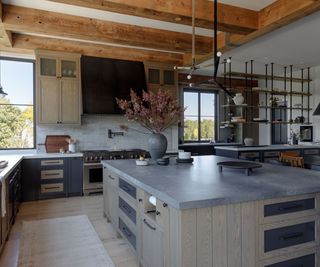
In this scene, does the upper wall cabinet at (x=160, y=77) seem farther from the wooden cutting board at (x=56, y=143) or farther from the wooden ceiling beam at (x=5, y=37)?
the wooden ceiling beam at (x=5, y=37)

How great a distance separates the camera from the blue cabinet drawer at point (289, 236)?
1.75 m

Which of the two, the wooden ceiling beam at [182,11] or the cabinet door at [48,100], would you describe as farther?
the cabinet door at [48,100]

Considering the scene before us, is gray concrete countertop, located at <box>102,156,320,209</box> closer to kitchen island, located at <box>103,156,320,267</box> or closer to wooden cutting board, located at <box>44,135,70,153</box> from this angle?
kitchen island, located at <box>103,156,320,267</box>

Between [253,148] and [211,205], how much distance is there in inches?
179

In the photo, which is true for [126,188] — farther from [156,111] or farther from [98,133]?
[98,133]

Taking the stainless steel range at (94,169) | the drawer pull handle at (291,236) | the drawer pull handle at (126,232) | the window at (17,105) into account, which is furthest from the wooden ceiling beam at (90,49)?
the drawer pull handle at (291,236)

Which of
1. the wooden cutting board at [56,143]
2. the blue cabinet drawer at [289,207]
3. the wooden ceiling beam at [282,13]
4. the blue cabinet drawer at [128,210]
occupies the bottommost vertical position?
the blue cabinet drawer at [128,210]

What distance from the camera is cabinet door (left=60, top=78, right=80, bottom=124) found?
5.18 metres

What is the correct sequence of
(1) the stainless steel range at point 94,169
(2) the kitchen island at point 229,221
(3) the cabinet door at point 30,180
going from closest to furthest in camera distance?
Answer: 1. (2) the kitchen island at point 229,221
2. (3) the cabinet door at point 30,180
3. (1) the stainless steel range at point 94,169

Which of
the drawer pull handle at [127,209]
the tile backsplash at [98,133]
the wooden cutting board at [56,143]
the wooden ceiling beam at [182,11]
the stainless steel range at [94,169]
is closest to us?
the drawer pull handle at [127,209]

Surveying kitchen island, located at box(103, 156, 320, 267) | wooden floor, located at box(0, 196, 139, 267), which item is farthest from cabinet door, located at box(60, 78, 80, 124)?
kitchen island, located at box(103, 156, 320, 267)

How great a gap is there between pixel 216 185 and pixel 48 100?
4.18 m

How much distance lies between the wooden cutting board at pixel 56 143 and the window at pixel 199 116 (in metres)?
3.31

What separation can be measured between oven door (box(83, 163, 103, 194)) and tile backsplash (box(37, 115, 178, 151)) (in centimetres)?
73
